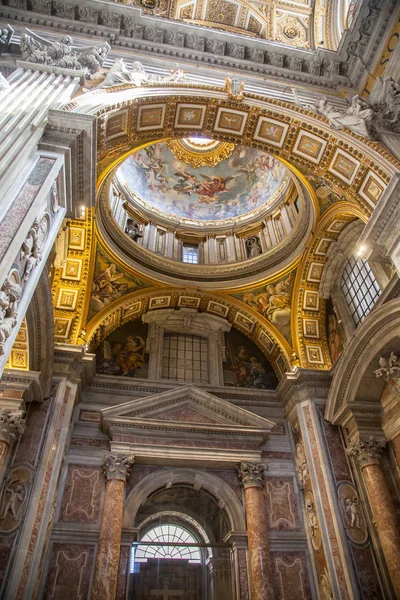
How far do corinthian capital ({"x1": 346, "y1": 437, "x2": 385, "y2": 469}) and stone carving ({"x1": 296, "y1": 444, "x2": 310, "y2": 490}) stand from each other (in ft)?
4.52

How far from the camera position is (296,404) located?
11.5 m

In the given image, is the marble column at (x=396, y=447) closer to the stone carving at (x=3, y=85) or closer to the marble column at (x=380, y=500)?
the marble column at (x=380, y=500)

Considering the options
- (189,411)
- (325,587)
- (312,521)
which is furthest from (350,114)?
(325,587)

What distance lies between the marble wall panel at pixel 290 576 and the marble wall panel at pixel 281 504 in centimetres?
60

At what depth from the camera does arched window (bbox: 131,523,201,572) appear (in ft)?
33.1

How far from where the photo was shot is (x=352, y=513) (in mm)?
9352

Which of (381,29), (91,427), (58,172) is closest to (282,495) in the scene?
(91,427)

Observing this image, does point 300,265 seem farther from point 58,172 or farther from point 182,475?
point 58,172

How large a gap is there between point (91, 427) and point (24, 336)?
325 cm

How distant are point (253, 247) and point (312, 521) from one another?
8.72 metres

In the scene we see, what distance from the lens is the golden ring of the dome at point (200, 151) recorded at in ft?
54.3

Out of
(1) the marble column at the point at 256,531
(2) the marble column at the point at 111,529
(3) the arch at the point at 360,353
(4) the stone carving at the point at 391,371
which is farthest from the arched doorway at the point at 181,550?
(4) the stone carving at the point at 391,371

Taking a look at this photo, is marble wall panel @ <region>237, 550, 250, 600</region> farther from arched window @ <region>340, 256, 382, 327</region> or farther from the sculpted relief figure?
arched window @ <region>340, 256, 382, 327</region>

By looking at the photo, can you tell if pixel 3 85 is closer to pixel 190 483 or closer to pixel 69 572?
pixel 69 572
